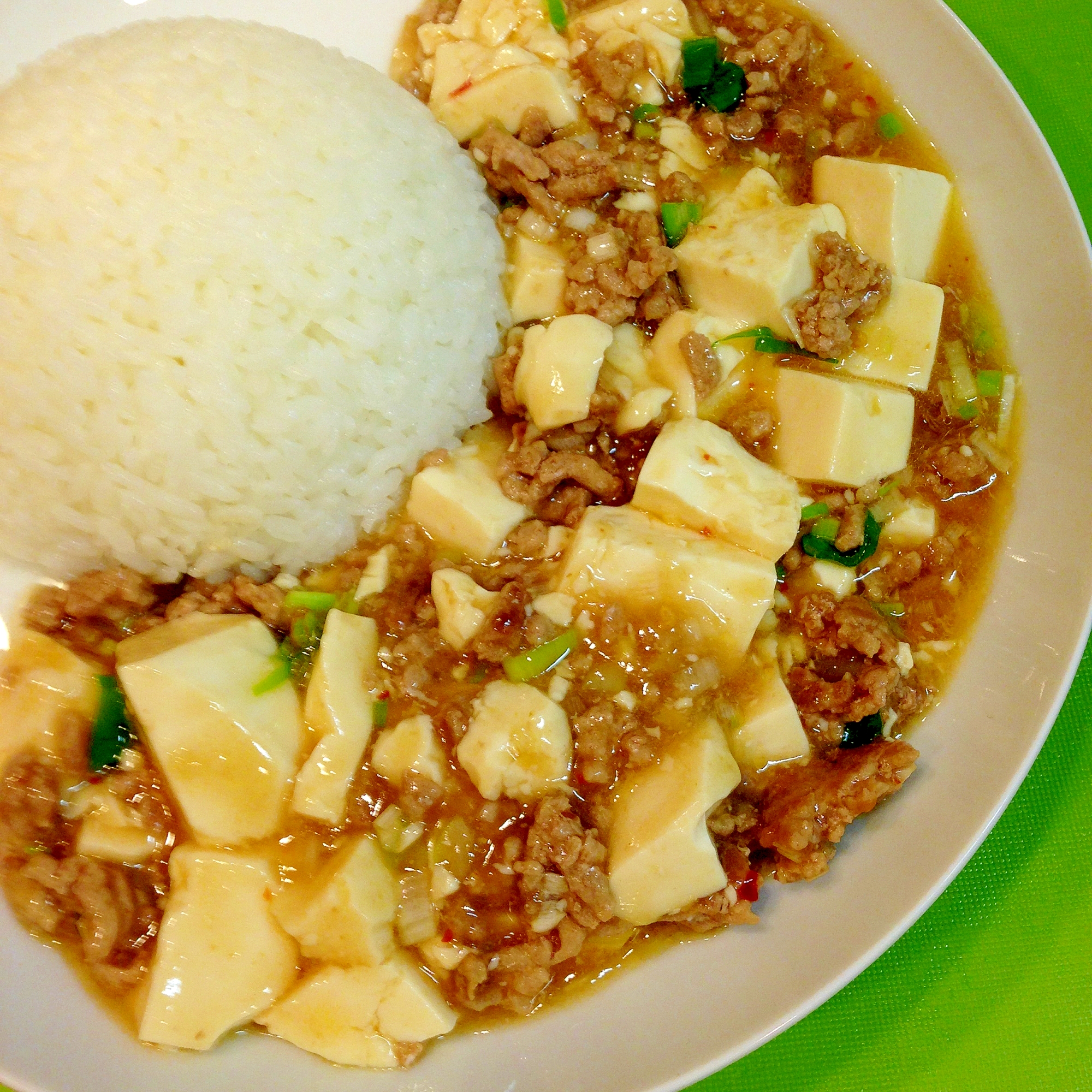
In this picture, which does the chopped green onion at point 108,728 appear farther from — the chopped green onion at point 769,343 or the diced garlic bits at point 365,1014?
the chopped green onion at point 769,343

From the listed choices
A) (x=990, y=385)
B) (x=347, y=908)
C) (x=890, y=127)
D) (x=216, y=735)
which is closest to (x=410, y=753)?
(x=347, y=908)

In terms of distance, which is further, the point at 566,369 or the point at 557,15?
the point at 557,15

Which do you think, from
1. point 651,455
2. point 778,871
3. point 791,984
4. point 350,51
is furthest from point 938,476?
point 350,51

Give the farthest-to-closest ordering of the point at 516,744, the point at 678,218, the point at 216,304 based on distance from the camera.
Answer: the point at 678,218
the point at 216,304
the point at 516,744

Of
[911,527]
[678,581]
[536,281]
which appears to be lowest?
[678,581]

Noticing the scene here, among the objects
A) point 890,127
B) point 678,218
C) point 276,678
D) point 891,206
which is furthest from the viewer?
point 890,127

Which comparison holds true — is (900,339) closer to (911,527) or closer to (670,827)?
(911,527)
